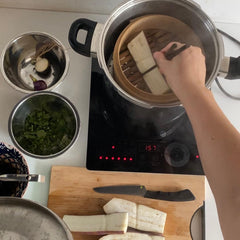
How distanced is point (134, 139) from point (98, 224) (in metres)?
0.21

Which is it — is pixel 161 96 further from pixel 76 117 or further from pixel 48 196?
pixel 48 196

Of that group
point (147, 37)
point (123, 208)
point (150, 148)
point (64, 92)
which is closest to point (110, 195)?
point (123, 208)

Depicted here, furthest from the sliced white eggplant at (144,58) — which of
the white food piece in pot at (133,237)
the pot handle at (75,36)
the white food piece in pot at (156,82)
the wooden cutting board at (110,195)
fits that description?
the white food piece in pot at (133,237)

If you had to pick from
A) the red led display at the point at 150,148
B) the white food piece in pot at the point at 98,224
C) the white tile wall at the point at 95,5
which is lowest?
the white food piece in pot at the point at 98,224

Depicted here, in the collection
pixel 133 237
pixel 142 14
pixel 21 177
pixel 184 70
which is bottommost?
pixel 133 237

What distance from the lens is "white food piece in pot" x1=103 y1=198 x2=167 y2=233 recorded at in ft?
2.42

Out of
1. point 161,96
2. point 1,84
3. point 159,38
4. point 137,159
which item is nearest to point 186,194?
point 137,159

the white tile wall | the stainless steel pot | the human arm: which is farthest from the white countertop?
the human arm

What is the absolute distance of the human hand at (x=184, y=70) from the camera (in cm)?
61

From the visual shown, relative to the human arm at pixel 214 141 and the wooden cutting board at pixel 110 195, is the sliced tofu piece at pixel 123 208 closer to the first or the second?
the wooden cutting board at pixel 110 195

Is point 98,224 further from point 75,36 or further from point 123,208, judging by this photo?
point 75,36

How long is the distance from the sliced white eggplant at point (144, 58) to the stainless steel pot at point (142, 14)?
0.04 m

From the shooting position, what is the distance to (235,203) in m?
0.46

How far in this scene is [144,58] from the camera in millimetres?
731
